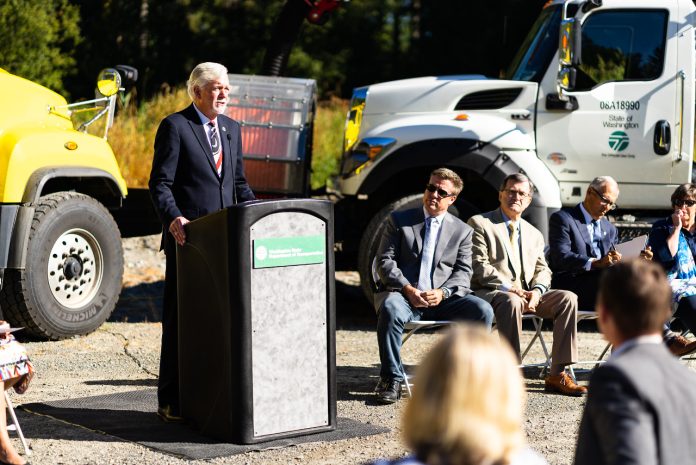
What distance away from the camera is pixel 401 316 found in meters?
6.44

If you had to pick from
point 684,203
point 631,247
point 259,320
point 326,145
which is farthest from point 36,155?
point 326,145

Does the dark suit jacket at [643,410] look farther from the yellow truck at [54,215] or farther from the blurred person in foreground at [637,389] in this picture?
the yellow truck at [54,215]

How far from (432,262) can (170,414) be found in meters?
1.88

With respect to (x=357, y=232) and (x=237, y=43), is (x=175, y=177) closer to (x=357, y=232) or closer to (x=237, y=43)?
(x=357, y=232)

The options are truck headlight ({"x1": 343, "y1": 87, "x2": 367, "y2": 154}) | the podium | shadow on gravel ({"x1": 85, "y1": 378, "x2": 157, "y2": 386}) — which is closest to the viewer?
the podium

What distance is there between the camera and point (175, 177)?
5703mm

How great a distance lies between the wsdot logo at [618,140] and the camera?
8867mm

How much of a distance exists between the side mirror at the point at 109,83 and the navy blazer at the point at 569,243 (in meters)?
3.29

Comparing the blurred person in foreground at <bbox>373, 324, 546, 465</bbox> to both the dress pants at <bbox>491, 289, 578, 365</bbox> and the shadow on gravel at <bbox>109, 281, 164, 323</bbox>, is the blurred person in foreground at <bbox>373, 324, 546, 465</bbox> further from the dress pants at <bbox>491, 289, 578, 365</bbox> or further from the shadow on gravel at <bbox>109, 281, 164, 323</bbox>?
the shadow on gravel at <bbox>109, 281, 164, 323</bbox>

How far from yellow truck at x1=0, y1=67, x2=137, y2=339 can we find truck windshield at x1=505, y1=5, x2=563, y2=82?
313cm

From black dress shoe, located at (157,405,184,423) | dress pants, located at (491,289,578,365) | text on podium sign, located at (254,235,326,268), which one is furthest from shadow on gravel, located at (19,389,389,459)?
dress pants, located at (491,289,578,365)

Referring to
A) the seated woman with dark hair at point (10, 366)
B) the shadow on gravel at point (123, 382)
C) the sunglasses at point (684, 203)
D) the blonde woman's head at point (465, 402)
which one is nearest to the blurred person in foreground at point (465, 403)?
the blonde woman's head at point (465, 402)

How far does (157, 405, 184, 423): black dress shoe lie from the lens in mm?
5791

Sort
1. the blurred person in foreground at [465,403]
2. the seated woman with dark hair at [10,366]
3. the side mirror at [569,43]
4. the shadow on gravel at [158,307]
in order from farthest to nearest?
the shadow on gravel at [158,307] → the side mirror at [569,43] → the seated woman with dark hair at [10,366] → the blurred person in foreground at [465,403]
